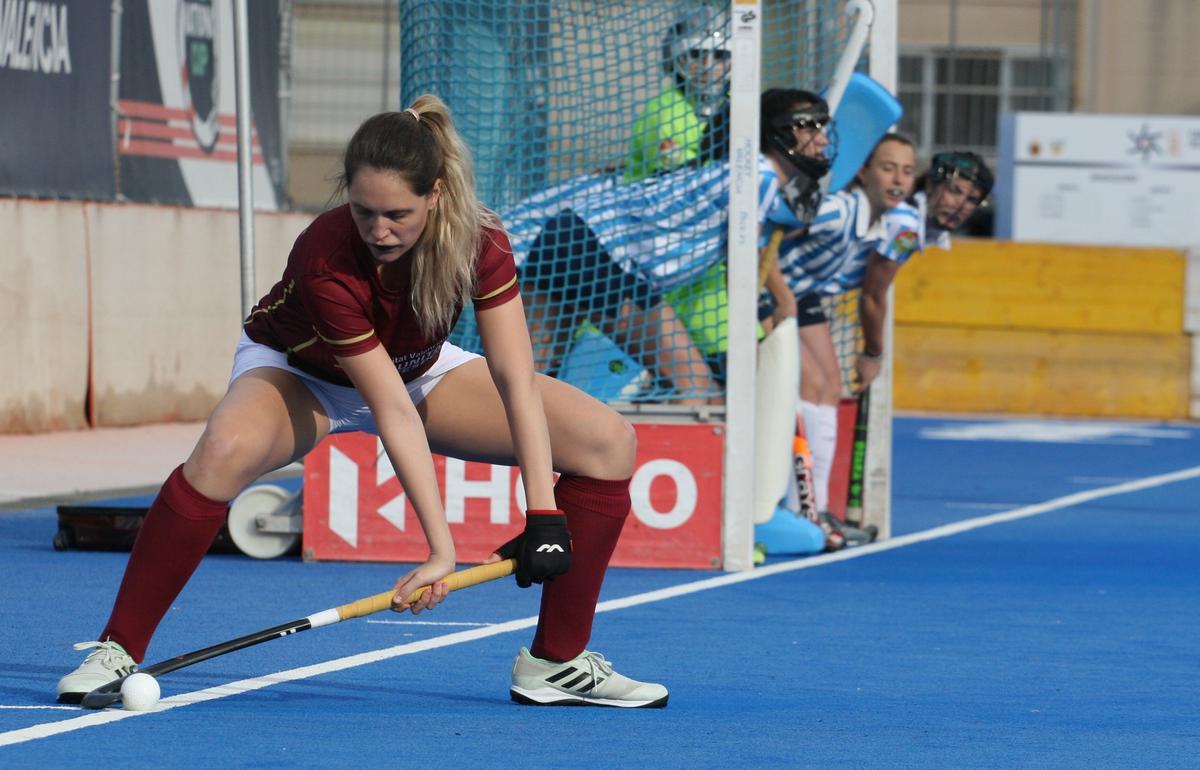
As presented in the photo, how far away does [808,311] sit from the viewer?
31.3ft

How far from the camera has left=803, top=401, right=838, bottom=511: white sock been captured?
948 centimetres

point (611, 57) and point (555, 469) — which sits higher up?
point (611, 57)

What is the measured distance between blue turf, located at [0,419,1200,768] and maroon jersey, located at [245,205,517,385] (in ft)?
2.76

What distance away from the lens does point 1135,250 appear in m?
18.5

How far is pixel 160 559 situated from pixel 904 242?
4.97 metres

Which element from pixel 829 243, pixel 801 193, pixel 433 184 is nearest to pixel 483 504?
pixel 801 193

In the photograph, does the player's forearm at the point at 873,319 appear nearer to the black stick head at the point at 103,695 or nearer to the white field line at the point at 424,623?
the white field line at the point at 424,623

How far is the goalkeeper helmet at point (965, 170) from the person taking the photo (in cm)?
954

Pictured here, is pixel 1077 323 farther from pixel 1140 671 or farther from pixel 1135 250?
pixel 1140 671

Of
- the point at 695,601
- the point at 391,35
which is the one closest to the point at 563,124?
the point at 695,601

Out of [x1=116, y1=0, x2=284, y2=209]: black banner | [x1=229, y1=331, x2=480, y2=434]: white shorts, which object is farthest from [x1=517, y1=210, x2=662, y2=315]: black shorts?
[x1=116, y1=0, x2=284, y2=209]: black banner

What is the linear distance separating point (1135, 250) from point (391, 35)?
22.1ft

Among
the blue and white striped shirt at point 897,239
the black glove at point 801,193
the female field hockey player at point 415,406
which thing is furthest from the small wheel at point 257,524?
the female field hockey player at point 415,406

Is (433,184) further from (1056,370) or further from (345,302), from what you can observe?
(1056,370)
